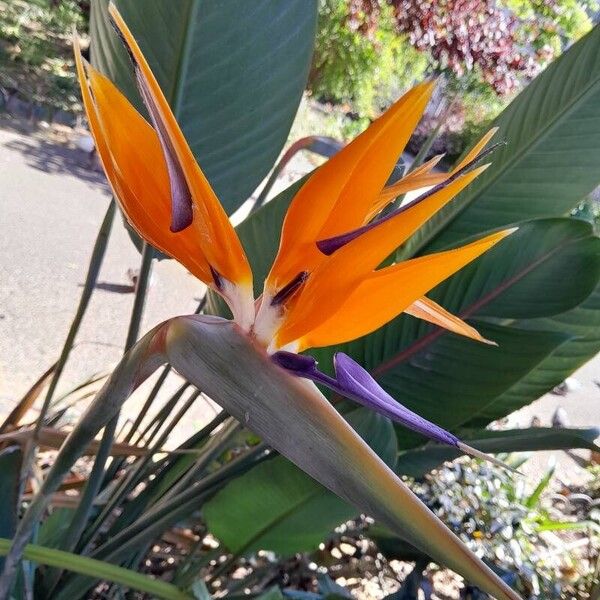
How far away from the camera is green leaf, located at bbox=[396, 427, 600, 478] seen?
0.57m

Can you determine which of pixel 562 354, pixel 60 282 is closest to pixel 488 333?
pixel 562 354

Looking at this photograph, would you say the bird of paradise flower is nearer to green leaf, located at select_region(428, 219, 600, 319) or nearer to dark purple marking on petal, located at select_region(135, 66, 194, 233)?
dark purple marking on petal, located at select_region(135, 66, 194, 233)

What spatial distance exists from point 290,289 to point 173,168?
75mm

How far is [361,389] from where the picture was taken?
233mm

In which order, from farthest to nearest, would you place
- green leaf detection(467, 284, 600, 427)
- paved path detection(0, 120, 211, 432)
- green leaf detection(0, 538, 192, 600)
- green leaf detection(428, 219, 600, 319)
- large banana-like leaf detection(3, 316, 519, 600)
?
paved path detection(0, 120, 211, 432), green leaf detection(467, 284, 600, 427), green leaf detection(428, 219, 600, 319), green leaf detection(0, 538, 192, 600), large banana-like leaf detection(3, 316, 519, 600)

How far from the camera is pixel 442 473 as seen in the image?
4.18 feet

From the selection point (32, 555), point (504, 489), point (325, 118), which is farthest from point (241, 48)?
point (325, 118)

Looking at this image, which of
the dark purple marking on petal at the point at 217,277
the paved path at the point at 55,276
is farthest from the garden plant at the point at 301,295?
the paved path at the point at 55,276

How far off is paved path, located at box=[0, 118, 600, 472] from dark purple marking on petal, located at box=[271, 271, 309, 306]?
4.05 ft

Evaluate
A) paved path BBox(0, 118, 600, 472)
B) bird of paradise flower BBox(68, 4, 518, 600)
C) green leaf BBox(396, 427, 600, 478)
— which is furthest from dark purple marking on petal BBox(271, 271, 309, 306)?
paved path BBox(0, 118, 600, 472)

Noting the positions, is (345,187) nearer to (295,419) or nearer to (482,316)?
(295,419)

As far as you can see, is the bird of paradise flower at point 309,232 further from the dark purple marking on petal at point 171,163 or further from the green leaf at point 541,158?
the green leaf at point 541,158

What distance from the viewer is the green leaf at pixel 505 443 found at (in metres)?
0.57

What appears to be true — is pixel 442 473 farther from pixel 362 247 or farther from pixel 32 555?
pixel 362 247
